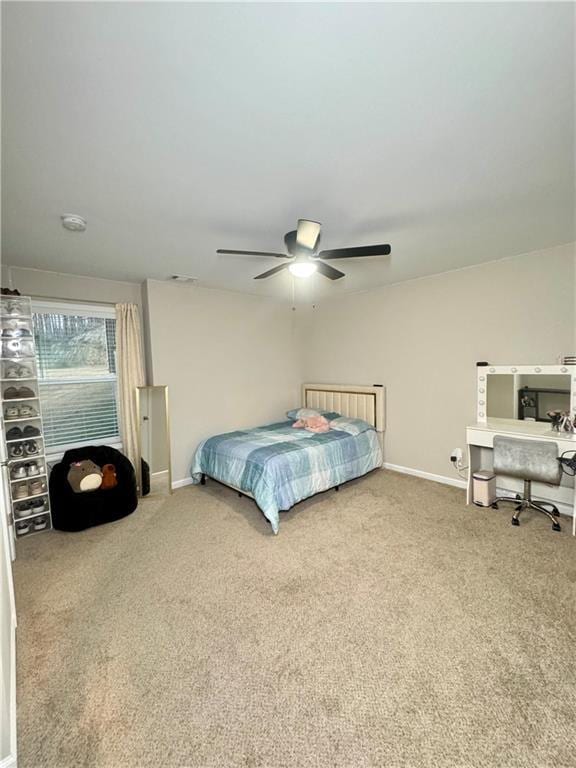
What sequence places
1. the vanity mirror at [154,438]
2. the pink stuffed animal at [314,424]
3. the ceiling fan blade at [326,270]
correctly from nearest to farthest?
the ceiling fan blade at [326,270] < the vanity mirror at [154,438] < the pink stuffed animal at [314,424]

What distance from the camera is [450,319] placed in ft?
12.4

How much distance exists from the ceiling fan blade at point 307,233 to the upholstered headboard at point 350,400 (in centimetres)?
273

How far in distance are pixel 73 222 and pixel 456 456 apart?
4287 millimetres

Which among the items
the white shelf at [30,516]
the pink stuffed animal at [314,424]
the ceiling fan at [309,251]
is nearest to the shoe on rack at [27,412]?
the white shelf at [30,516]

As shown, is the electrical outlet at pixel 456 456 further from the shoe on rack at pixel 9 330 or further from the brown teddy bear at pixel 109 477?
the shoe on rack at pixel 9 330

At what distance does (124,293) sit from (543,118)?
4.01 m

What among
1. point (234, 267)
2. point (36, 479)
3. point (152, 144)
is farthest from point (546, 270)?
point (36, 479)

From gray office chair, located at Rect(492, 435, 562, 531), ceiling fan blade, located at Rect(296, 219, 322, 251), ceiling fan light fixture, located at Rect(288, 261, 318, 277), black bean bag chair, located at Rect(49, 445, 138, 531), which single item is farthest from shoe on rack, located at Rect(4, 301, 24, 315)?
gray office chair, located at Rect(492, 435, 562, 531)

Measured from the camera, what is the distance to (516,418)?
11.2ft

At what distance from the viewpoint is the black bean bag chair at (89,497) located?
3006 mm

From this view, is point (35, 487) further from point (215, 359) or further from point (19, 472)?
point (215, 359)

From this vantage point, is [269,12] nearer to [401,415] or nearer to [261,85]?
[261,85]

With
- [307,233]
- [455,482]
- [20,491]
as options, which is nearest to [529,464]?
[455,482]

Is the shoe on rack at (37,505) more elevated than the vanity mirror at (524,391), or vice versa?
the vanity mirror at (524,391)
